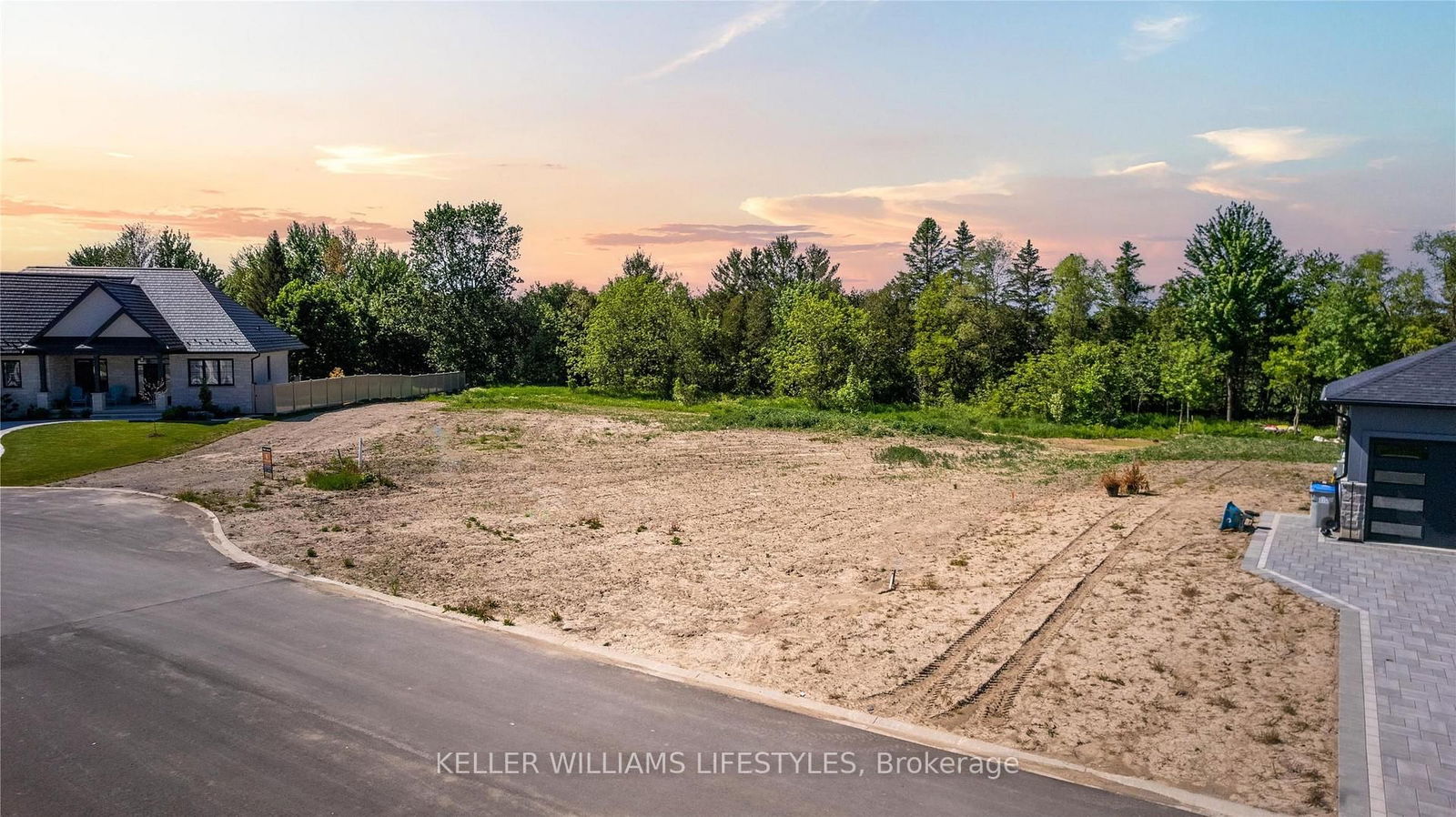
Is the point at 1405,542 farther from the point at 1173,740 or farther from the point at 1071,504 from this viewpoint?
the point at 1173,740

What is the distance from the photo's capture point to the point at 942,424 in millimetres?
40906

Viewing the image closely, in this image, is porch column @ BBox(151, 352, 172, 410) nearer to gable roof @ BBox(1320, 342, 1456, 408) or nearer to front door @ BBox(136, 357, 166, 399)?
front door @ BBox(136, 357, 166, 399)

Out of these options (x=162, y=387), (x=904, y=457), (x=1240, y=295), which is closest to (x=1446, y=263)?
(x=1240, y=295)

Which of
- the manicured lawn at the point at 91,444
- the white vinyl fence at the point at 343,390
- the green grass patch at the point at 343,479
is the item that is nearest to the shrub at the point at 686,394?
the white vinyl fence at the point at 343,390

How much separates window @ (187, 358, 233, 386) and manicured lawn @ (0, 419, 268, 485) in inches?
157

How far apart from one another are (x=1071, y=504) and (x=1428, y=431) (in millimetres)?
8006

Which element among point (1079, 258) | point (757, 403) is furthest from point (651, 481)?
point (1079, 258)

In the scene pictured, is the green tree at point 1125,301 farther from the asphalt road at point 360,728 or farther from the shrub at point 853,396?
the asphalt road at point 360,728

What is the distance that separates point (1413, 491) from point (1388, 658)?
8.11 metres

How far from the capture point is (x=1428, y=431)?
1697 cm

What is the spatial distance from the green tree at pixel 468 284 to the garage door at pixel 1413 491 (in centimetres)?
5654

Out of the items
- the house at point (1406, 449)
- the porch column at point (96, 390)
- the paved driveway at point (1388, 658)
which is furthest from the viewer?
the porch column at point (96, 390)

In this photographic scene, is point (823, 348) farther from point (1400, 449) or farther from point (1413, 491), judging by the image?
point (1413, 491)

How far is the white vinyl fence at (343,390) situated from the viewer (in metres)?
41.0
